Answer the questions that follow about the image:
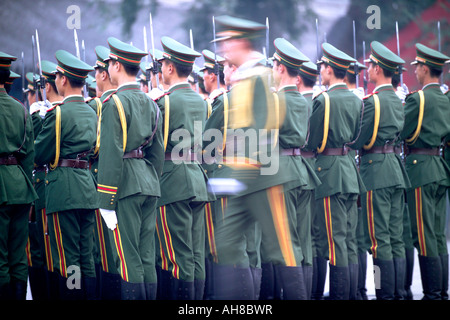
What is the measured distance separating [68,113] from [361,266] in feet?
9.44

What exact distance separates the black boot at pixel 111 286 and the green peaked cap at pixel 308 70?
2.32 meters

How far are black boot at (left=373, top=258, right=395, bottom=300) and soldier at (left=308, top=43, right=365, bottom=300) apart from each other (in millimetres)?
185

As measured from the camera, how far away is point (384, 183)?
6.10 metres

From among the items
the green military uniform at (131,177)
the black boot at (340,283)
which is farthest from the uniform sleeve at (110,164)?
the black boot at (340,283)

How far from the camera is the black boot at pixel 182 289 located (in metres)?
5.24

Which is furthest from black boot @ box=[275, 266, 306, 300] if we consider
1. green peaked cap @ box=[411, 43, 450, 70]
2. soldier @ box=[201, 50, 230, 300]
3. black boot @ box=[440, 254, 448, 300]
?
green peaked cap @ box=[411, 43, 450, 70]

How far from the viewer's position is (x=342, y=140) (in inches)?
238

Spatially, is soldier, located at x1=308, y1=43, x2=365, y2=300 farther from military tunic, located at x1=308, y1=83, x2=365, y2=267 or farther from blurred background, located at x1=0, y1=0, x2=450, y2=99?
blurred background, located at x1=0, y1=0, x2=450, y2=99

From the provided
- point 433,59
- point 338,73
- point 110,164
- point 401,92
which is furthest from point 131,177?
point 401,92

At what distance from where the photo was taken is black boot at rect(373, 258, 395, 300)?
6004 millimetres

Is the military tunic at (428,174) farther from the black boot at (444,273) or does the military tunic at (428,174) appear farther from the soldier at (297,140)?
the soldier at (297,140)

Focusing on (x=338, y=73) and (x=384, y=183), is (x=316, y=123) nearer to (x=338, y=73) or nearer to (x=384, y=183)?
(x=338, y=73)

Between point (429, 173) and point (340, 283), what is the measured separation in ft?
4.21
